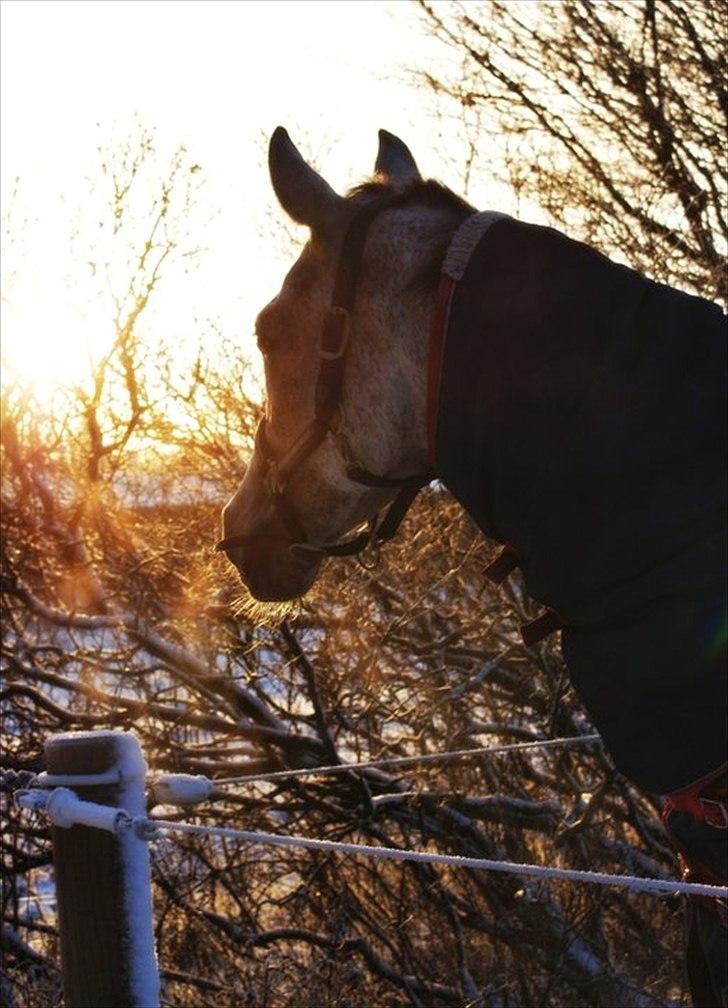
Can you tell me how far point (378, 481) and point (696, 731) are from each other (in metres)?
0.82

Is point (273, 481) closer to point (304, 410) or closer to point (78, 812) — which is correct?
point (304, 410)

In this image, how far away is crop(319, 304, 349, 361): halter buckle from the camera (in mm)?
2324

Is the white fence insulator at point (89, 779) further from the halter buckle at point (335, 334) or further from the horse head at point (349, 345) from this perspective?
the halter buckle at point (335, 334)

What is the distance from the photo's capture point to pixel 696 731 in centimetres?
180

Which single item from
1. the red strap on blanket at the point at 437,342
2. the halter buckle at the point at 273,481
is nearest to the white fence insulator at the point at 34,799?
the halter buckle at the point at 273,481

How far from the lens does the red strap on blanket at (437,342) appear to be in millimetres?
2074

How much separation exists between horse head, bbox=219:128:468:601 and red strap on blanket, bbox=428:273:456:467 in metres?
0.11

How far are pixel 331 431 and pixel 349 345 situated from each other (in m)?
0.18

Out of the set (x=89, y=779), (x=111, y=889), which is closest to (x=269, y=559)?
(x=89, y=779)

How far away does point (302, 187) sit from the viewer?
2.40 m

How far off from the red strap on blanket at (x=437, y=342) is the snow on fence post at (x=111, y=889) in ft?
2.85

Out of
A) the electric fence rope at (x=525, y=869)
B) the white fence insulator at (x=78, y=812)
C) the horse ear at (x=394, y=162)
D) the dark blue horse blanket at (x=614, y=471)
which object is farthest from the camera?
the horse ear at (x=394, y=162)

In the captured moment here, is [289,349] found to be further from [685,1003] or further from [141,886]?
[685,1003]

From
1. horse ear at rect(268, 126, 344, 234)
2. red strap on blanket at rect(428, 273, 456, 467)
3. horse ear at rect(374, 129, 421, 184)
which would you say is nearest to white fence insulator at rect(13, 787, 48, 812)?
red strap on blanket at rect(428, 273, 456, 467)
